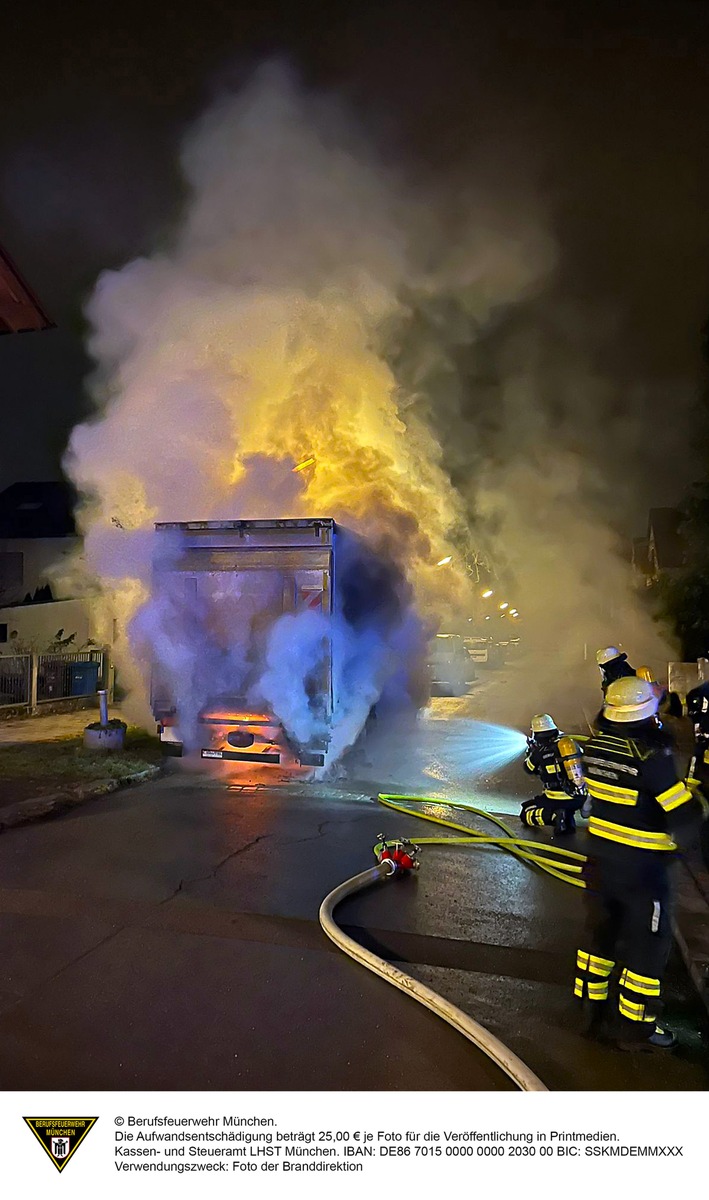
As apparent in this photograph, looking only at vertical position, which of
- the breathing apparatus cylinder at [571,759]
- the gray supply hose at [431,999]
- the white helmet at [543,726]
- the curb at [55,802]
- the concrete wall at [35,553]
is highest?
the concrete wall at [35,553]

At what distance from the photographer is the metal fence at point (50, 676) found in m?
13.6

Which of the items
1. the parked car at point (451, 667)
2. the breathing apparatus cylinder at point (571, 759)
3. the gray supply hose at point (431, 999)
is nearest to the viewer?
the gray supply hose at point (431, 999)

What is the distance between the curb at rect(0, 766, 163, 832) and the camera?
6.73 metres

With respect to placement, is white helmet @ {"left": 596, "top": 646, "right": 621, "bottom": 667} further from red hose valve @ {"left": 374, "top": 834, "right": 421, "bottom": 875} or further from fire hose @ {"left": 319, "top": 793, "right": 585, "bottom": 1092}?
red hose valve @ {"left": 374, "top": 834, "right": 421, "bottom": 875}

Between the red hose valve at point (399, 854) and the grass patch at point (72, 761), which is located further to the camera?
the grass patch at point (72, 761)

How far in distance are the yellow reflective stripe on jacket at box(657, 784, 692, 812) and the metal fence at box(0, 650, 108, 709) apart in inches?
512

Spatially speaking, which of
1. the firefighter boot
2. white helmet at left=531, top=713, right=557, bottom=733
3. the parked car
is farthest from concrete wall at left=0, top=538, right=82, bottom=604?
the firefighter boot

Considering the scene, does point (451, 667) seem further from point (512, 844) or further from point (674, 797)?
point (674, 797)

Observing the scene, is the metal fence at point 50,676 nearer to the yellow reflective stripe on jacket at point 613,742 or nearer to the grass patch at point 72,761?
the grass patch at point 72,761

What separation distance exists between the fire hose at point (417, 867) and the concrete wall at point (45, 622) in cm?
1197

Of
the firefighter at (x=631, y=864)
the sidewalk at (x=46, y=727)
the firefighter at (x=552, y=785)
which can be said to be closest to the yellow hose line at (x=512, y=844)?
the firefighter at (x=552, y=785)

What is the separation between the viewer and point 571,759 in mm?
6062

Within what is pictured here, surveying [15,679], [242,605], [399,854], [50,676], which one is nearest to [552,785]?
[399,854]
